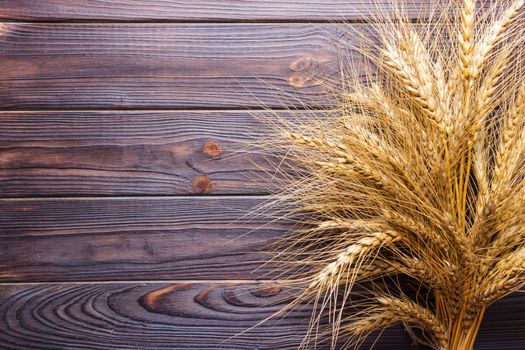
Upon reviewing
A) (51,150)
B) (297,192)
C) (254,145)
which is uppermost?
(51,150)

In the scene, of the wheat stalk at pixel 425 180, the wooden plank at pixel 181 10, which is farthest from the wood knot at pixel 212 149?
the wooden plank at pixel 181 10

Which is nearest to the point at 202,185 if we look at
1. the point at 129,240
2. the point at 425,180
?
the point at 129,240

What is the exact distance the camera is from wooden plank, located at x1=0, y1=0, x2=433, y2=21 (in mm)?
1088

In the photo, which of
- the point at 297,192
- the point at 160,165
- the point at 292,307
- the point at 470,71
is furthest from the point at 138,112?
the point at 470,71

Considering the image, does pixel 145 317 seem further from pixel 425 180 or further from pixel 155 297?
pixel 425 180

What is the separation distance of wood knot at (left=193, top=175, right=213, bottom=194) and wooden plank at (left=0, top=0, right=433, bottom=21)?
1.08ft

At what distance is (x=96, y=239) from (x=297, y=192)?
0.43m

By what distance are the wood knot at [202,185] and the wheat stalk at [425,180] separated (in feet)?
0.54

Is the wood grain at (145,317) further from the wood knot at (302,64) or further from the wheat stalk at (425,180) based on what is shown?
the wood knot at (302,64)

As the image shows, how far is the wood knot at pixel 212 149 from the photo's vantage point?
1087 millimetres

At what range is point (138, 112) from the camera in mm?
1092

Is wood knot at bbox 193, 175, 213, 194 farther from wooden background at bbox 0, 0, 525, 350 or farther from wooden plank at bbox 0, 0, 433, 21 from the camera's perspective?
wooden plank at bbox 0, 0, 433, 21

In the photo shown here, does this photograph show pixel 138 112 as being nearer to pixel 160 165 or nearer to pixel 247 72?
pixel 160 165

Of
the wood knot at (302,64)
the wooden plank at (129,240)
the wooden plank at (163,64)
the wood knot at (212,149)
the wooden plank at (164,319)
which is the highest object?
the wooden plank at (163,64)
